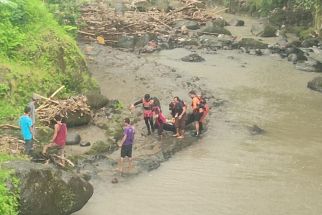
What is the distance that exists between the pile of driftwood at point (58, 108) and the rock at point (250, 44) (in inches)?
750

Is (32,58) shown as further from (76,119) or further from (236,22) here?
(236,22)

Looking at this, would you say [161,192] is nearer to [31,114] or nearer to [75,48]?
[31,114]

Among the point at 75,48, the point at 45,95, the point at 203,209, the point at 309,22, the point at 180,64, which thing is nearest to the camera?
the point at 203,209

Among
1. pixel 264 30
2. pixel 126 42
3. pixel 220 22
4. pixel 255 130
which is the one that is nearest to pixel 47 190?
pixel 255 130

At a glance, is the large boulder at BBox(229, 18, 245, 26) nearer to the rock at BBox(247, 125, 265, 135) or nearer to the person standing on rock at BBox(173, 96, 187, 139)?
the rock at BBox(247, 125, 265, 135)

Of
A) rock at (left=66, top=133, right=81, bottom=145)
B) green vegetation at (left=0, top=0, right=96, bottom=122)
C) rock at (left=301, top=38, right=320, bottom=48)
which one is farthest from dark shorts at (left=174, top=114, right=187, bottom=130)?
rock at (left=301, top=38, right=320, bottom=48)

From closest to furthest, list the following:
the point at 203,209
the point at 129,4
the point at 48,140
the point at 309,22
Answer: the point at 203,209
the point at 48,140
the point at 309,22
the point at 129,4

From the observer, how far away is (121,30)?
3528 cm

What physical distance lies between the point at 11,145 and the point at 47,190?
3531 mm

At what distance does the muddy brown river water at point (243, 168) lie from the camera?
13.1 metres

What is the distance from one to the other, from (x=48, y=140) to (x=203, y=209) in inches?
221

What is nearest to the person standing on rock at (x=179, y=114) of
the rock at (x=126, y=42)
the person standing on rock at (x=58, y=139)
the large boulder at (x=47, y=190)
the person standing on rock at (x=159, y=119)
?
the person standing on rock at (x=159, y=119)

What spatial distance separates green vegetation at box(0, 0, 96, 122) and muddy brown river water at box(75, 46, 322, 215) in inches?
206

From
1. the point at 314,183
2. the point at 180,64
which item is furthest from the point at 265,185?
the point at 180,64
